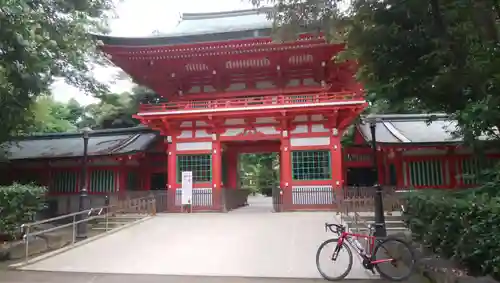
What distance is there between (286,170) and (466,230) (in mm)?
11624

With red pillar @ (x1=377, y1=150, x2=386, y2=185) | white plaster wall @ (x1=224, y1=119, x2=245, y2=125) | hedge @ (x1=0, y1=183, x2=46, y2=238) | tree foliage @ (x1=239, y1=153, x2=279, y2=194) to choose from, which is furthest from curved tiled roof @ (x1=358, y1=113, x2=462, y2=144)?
tree foliage @ (x1=239, y1=153, x2=279, y2=194)

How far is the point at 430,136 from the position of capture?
55.6 ft

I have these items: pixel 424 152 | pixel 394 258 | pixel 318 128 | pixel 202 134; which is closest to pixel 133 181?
pixel 202 134

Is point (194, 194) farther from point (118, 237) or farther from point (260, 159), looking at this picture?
point (260, 159)

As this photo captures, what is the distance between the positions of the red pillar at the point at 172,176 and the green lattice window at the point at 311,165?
551 cm

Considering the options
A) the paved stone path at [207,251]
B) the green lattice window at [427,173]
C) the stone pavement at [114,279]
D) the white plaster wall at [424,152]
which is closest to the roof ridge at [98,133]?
the paved stone path at [207,251]

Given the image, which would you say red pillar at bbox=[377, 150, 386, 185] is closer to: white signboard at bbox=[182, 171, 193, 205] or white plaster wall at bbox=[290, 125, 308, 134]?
white plaster wall at bbox=[290, 125, 308, 134]

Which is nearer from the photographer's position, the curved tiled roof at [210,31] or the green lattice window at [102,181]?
the curved tiled roof at [210,31]

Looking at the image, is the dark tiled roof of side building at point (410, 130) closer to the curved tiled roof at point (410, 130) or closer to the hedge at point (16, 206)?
the curved tiled roof at point (410, 130)

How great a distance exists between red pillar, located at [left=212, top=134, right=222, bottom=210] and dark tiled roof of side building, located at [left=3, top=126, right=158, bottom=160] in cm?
370

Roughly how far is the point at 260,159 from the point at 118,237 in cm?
3004

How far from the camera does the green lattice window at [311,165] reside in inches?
646

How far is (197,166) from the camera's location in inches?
Result: 687

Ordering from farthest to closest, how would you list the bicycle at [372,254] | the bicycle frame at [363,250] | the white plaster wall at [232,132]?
the white plaster wall at [232,132]
the bicycle frame at [363,250]
the bicycle at [372,254]
